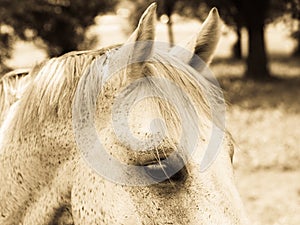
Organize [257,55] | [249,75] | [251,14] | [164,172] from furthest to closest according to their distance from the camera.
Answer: [249,75] < [257,55] < [251,14] < [164,172]

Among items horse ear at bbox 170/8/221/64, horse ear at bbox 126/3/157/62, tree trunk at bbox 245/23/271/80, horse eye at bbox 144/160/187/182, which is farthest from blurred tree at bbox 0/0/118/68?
horse eye at bbox 144/160/187/182

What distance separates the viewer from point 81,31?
46.6 ft

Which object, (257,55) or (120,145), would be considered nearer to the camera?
(120,145)

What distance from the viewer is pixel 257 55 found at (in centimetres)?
2003

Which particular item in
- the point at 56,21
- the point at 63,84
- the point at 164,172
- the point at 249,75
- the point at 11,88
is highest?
the point at 63,84

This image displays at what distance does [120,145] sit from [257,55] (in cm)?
1842

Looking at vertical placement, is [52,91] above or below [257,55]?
above

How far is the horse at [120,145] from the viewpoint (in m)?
2.09

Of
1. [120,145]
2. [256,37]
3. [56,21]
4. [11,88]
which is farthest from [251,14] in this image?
[120,145]

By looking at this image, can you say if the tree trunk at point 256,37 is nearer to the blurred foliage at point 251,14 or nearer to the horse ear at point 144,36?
the blurred foliage at point 251,14

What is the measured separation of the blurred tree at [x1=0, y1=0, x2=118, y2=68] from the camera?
1250cm

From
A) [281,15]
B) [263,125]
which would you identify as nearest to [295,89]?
[281,15]

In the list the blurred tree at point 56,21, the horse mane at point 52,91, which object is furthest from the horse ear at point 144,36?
the blurred tree at point 56,21

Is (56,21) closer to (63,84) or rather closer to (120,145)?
(63,84)
